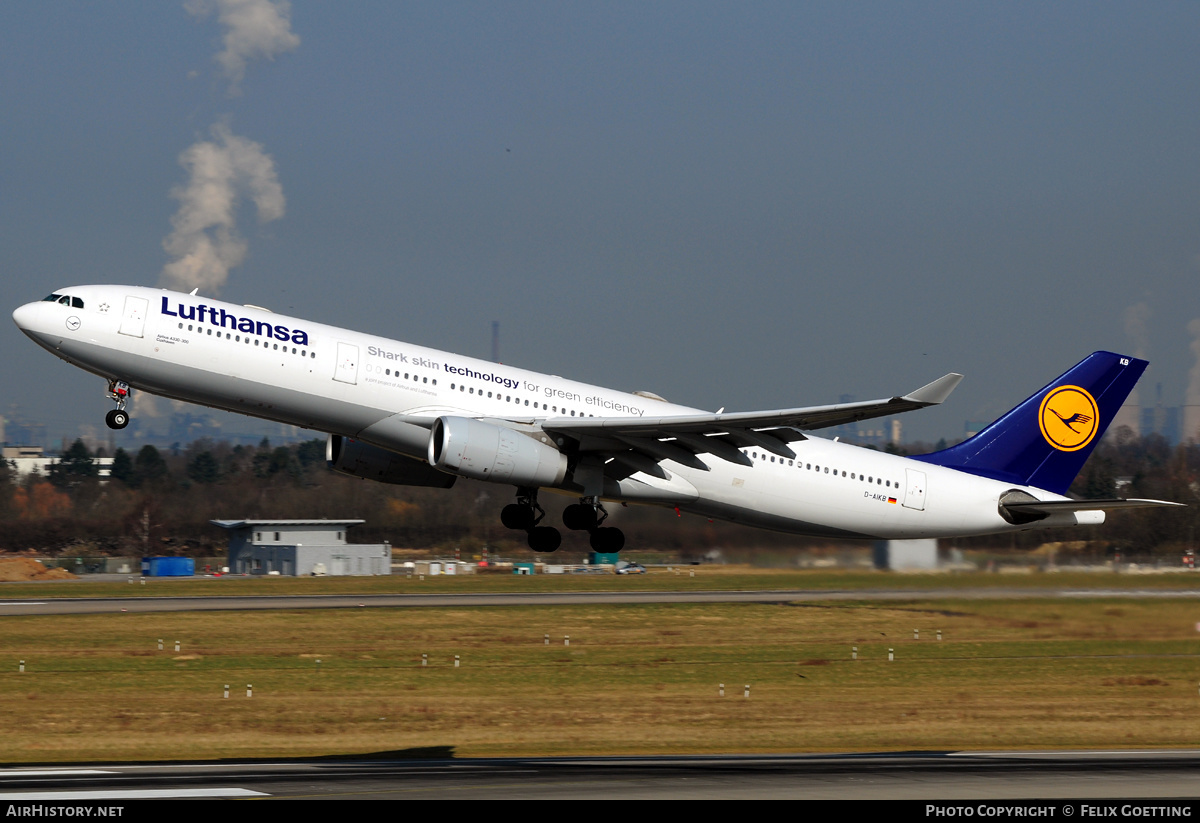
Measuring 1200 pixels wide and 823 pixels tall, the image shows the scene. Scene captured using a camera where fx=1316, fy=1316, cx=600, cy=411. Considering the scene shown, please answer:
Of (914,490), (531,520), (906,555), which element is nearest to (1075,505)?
(914,490)

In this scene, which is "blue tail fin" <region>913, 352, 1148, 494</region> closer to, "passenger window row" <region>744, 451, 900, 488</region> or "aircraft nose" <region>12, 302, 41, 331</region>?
"passenger window row" <region>744, 451, 900, 488</region>

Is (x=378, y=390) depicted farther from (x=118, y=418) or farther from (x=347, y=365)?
(x=118, y=418)

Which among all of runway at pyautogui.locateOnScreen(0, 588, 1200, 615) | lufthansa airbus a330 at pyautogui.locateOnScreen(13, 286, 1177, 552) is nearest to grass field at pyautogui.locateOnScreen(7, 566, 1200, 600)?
runway at pyautogui.locateOnScreen(0, 588, 1200, 615)

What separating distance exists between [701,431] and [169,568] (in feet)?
207

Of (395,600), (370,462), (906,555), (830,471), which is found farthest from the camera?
(395,600)

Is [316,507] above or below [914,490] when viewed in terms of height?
above

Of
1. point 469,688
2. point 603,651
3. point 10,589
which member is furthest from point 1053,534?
point 10,589

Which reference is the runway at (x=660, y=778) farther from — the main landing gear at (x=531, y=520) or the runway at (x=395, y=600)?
the runway at (x=395, y=600)

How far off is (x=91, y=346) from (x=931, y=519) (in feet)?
73.5

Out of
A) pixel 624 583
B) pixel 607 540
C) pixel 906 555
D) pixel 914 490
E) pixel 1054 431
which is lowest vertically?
pixel 624 583

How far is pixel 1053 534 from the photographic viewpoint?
53750mm

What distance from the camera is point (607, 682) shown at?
38.2 metres

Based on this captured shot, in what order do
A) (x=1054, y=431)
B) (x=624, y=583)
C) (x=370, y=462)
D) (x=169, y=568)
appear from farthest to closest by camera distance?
1. (x=169, y=568)
2. (x=624, y=583)
3. (x=1054, y=431)
4. (x=370, y=462)

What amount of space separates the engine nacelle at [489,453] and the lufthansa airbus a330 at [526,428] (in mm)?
36
